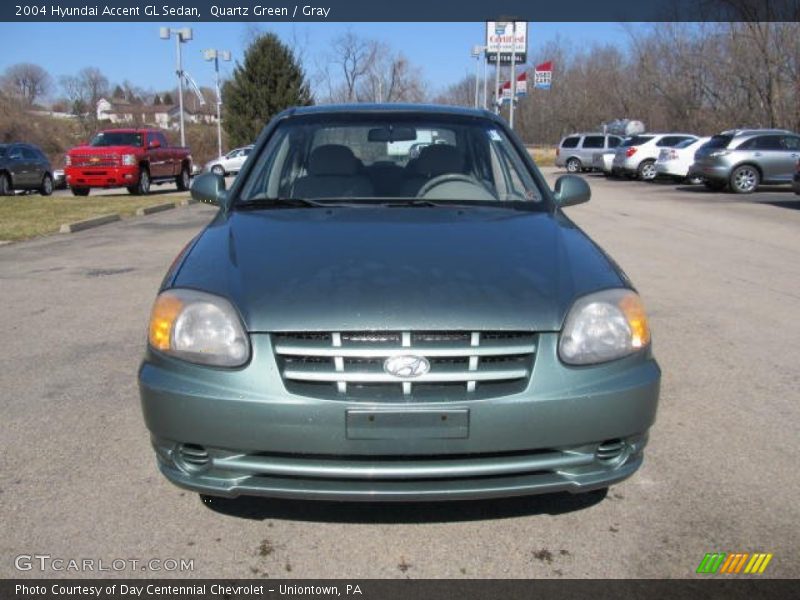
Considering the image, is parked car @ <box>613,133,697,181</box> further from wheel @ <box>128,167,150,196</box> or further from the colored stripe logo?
the colored stripe logo

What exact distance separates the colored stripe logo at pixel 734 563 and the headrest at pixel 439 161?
2.26 m

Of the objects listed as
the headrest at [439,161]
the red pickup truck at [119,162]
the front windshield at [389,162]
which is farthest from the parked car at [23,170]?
the headrest at [439,161]

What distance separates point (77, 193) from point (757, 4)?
29.7m

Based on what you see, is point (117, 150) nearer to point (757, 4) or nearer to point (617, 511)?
point (617, 511)

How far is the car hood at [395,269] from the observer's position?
245cm

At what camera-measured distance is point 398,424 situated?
233cm

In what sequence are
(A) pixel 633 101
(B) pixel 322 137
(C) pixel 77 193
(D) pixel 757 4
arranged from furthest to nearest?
(A) pixel 633 101
(D) pixel 757 4
(C) pixel 77 193
(B) pixel 322 137

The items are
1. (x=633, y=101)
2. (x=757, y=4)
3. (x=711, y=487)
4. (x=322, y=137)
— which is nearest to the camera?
(x=711, y=487)

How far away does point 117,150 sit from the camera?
2044cm

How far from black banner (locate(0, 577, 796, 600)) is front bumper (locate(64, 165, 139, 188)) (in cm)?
1962

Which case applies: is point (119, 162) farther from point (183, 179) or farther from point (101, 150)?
point (183, 179)

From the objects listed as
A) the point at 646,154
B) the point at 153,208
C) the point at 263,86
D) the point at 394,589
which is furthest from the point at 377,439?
the point at 263,86

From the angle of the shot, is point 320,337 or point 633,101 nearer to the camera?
point 320,337

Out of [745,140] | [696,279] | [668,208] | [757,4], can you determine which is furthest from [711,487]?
[757,4]
